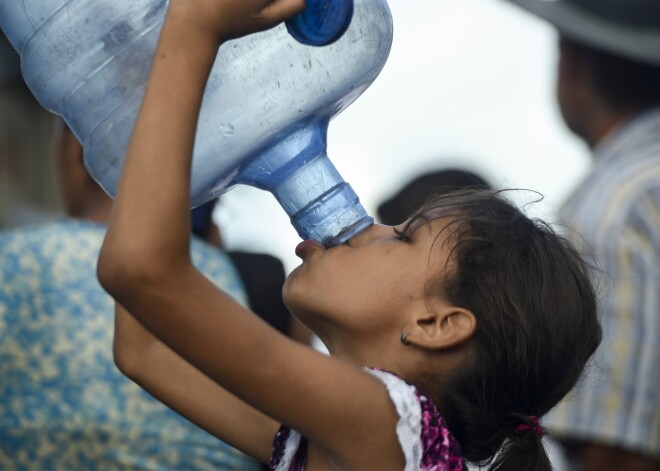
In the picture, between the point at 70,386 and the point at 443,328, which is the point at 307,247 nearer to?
the point at 443,328

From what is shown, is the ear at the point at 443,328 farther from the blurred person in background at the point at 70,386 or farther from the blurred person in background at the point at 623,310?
the blurred person in background at the point at 70,386

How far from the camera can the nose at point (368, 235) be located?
182 centimetres

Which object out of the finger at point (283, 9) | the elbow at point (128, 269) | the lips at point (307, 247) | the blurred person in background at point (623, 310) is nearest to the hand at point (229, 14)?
the finger at point (283, 9)

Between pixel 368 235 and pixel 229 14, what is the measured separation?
0.48 m

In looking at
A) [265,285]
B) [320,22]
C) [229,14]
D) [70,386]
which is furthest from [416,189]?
[229,14]

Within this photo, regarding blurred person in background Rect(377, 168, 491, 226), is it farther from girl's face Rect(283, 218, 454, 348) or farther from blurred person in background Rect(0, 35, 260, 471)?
girl's face Rect(283, 218, 454, 348)

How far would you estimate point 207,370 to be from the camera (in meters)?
1.52

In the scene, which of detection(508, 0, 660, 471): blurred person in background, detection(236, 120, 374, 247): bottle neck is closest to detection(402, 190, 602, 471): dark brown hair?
detection(236, 120, 374, 247): bottle neck

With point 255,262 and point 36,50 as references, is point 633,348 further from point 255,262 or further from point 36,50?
point 36,50

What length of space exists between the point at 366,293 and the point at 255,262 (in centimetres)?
104

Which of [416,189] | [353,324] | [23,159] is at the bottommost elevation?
[23,159]

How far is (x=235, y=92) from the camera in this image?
181 cm

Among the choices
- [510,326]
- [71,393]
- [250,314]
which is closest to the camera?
[250,314]

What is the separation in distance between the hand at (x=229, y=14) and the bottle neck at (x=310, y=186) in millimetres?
303
